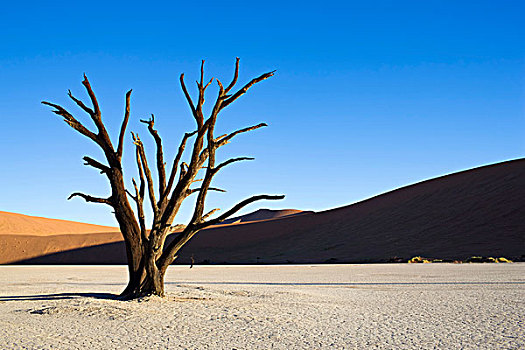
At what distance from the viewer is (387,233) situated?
37.5 m

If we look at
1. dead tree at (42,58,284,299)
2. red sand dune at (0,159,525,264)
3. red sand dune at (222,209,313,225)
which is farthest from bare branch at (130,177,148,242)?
red sand dune at (222,209,313,225)

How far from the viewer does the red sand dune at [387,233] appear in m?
31.3

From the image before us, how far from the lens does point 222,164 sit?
8.34 m

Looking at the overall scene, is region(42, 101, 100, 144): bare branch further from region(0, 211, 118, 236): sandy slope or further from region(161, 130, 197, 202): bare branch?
region(0, 211, 118, 236): sandy slope

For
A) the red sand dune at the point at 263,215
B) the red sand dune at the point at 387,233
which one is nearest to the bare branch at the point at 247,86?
the red sand dune at the point at 387,233

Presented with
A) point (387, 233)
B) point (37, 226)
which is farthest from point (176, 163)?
point (37, 226)

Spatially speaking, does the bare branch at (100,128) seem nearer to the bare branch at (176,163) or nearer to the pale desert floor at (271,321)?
the bare branch at (176,163)

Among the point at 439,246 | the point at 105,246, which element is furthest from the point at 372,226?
the point at 105,246

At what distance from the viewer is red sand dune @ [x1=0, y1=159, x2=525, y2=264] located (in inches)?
1232

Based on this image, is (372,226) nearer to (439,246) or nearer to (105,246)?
(439,246)

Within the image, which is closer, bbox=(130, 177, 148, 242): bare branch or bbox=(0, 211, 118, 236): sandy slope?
bbox=(130, 177, 148, 242): bare branch

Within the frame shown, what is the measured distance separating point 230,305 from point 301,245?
102 ft

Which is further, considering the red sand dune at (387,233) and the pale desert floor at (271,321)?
the red sand dune at (387,233)

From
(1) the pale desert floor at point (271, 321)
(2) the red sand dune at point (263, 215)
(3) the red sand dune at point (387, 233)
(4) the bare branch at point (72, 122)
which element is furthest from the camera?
(2) the red sand dune at point (263, 215)
